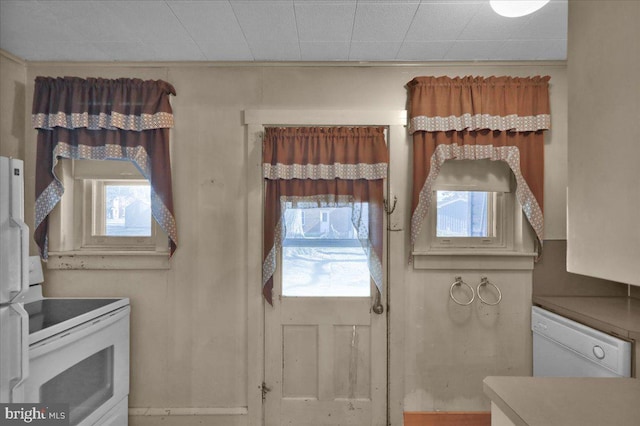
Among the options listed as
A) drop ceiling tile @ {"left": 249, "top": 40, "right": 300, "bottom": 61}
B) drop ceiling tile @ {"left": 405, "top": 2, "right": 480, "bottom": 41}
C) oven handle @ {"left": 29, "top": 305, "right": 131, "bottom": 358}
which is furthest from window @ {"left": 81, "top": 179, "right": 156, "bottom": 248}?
drop ceiling tile @ {"left": 405, "top": 2, "right": 480, "bottom": 41}

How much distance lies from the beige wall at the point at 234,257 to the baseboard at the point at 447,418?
0.61ft

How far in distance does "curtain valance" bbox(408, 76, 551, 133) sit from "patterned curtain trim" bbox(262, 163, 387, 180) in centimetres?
36

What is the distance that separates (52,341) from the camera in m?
1.70

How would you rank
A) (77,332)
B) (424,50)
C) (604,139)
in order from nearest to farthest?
(604,139) → (77,332) → (424,50)

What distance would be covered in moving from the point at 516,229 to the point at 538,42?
116 centimetres

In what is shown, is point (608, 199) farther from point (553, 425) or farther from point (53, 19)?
point (53, 19)

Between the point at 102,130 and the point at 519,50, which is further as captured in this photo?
the point at 102,130

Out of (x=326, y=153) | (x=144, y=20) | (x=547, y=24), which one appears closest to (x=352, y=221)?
(x=326, y=153)

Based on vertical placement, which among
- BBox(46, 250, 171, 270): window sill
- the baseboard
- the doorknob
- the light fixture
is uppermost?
the light fixture

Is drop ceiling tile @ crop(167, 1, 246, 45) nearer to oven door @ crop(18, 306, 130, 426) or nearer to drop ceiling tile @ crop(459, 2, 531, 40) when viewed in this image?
drop ceiling tile @ crop(459, 2, 531, 40)

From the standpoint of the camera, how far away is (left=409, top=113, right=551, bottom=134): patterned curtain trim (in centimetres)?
235

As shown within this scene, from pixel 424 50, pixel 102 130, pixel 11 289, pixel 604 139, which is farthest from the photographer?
pixel 102 130

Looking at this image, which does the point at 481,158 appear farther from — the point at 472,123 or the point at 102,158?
the point at 102,158

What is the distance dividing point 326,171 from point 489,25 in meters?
1.21
